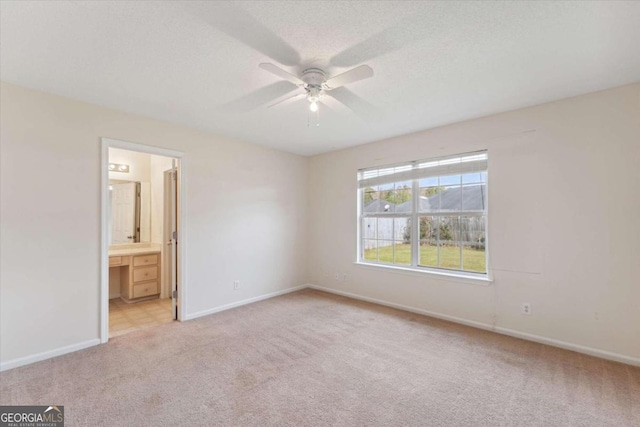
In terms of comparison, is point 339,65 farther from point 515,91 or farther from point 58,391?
point 58,391

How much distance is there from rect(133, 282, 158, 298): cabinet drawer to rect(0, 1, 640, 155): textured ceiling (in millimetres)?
2845

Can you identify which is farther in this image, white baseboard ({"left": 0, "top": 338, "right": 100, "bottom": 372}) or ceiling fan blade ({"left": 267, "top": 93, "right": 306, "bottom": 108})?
ceiling fan blade ({"left": 267, "top": 93, "right": 306, "bottom": 108})

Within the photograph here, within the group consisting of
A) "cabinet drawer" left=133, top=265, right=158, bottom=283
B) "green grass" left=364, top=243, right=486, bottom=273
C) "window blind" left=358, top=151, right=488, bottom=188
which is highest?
"window blind" left=358, top=151, right=488, bottom=188

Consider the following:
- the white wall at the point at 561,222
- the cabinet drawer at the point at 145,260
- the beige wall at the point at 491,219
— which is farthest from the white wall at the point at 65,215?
the white wall at the point at 561,222

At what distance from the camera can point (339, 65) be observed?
2234 mm

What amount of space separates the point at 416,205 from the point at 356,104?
183 cm

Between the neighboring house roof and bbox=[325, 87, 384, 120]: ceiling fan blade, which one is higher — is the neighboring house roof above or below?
below

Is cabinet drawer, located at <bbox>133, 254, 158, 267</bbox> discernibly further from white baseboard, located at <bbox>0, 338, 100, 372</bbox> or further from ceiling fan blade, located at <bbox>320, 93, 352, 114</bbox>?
ceiling fan blade, located at <bbox>320, 93, 352, 114</bbox>

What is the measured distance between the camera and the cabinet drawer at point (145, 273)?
453cm

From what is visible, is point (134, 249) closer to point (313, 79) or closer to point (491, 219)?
point (313, 79)

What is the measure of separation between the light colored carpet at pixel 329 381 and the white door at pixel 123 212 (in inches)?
97.1

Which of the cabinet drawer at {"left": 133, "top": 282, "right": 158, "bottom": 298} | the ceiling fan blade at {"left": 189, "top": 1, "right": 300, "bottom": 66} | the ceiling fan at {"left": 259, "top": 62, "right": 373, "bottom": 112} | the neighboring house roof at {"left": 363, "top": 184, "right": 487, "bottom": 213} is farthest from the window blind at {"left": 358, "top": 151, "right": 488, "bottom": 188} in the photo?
the cabinet drawer at {"left": 133, "top": 282, "right": 158, "bottom": 298}

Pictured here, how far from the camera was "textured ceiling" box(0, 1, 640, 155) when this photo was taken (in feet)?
5.48

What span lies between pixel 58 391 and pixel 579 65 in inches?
188
